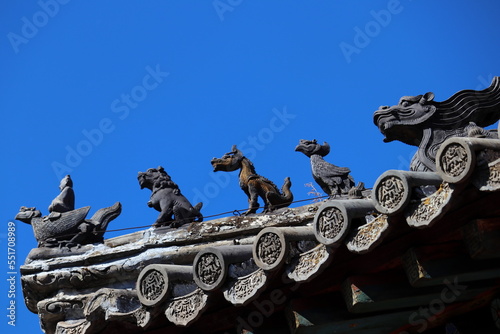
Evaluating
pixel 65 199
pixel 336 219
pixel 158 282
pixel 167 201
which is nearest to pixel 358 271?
pixel 336 219

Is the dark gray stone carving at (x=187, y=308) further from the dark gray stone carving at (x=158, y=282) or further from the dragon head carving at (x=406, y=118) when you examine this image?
the dragon head carving at (x=406, y=118)

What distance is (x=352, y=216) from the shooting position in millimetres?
5715

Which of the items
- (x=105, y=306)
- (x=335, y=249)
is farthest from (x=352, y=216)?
(x=105, y=306)

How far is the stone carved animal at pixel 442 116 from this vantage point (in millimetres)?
7977

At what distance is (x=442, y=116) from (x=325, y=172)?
1.79m

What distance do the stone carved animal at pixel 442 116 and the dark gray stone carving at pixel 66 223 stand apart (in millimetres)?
3832

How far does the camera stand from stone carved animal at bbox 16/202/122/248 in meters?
10.1

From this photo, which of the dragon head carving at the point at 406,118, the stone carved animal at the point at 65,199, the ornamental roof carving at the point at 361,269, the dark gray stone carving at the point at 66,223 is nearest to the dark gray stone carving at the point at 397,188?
the ornamental roof carving at the point at 361,269

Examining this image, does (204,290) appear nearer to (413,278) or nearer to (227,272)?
(227,272)

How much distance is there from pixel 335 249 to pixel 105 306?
2.08 m

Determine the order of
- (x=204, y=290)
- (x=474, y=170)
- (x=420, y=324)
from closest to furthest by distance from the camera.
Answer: (x=474, y=170) → (x=204, y=290) → (x=420, y=324)

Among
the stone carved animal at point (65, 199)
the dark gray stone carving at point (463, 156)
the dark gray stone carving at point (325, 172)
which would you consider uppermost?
the stone carved animal at point (65, 199)

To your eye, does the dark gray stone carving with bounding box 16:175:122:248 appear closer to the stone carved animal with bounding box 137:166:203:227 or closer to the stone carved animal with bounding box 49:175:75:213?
the stone carved animal with bounding box 49:175:75:213

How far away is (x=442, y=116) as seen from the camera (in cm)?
805
